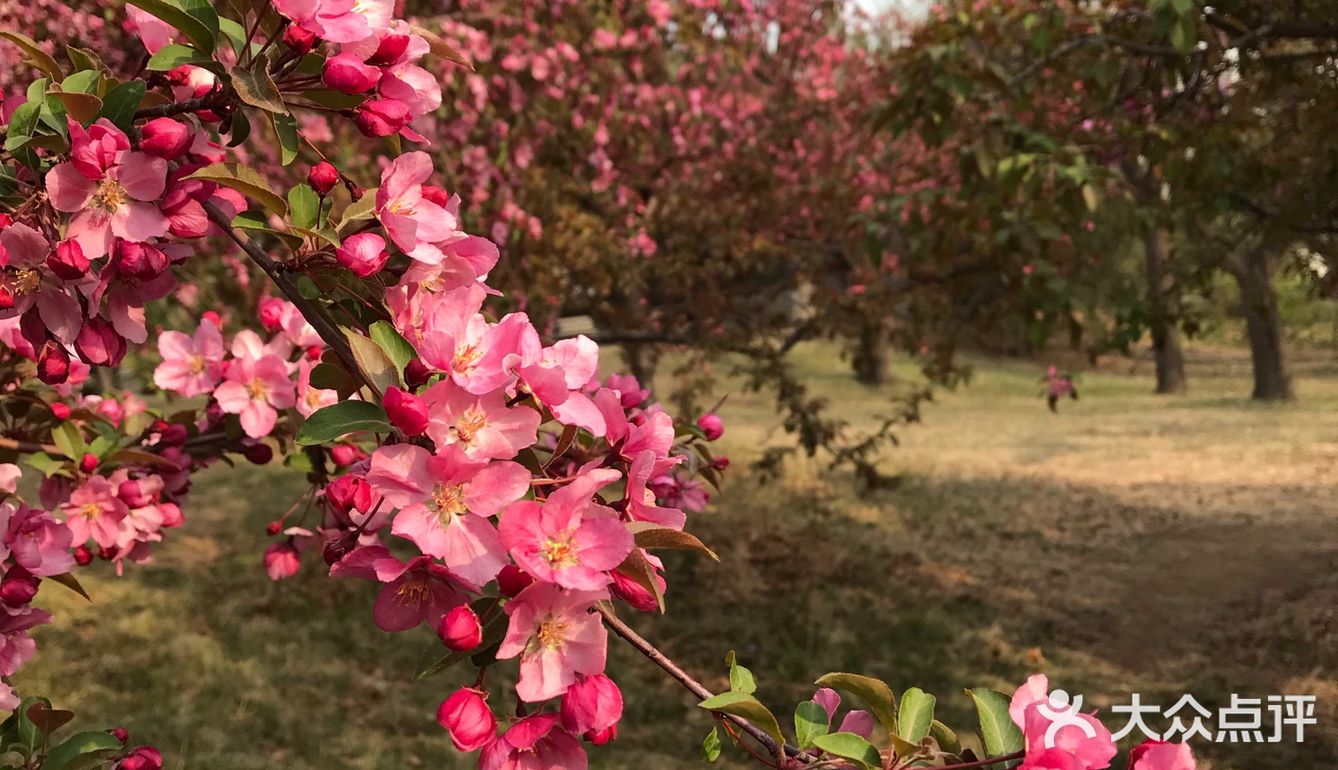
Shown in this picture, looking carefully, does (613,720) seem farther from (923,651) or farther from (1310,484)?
(1310,484)

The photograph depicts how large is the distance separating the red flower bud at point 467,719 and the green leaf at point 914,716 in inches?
17.0

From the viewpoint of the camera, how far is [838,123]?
10.1m

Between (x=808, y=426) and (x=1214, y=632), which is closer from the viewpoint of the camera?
(x=1214, y=632)

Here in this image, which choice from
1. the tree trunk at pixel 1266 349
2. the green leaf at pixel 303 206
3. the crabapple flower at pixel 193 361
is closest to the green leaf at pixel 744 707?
the green leaf at pixel 303 206

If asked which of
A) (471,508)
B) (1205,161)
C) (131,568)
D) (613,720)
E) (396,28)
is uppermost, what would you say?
(1205,161)

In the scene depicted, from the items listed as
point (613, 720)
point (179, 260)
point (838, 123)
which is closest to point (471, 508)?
point (613, 720)

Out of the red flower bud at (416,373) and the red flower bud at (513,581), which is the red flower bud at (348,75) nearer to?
the red flower bud at (416,373)

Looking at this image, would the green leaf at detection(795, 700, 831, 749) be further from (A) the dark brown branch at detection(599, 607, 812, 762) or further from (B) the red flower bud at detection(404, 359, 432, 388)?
(B) the red flower bud at detection(404, 359, 432, 388)

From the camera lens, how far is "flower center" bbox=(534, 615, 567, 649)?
36.9 inches

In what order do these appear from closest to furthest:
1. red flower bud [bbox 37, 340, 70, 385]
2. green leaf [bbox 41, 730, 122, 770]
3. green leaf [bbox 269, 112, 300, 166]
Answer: green leaf [bbox 269, 112, 300, 166]
red flower bud [bbox 37, 340, 70, 385]
green leaf [bbox 41, 730, 122, 770]

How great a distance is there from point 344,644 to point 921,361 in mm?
3945

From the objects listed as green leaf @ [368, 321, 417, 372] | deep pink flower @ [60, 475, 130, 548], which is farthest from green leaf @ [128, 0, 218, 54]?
deep pink flower @ [60, 475, 130, 548]

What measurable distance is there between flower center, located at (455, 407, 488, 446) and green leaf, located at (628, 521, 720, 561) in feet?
0.56

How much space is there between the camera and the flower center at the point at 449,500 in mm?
921
